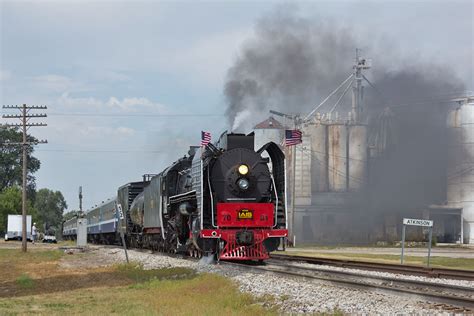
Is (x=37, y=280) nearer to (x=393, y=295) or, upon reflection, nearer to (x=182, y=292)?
(x=182, y=292)

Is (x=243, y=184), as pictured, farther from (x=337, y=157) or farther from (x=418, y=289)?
(x=337, y=157)

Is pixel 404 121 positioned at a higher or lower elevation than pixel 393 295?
higher

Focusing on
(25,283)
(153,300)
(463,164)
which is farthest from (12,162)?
(153,300)

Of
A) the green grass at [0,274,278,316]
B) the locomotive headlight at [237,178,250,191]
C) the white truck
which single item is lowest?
the white truck

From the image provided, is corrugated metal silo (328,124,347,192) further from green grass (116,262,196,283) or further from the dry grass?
the dry grass

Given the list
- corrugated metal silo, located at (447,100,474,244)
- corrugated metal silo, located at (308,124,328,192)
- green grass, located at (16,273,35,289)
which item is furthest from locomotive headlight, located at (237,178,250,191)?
corrugated metal silo, located at (308,124,328,192)

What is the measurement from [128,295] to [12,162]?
359 ft

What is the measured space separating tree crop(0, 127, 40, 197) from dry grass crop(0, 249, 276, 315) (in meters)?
99.6

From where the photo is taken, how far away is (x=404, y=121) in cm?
6769

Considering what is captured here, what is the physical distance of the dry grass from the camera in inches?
463

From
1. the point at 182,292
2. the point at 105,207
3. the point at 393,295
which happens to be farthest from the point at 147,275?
the point at 105,207

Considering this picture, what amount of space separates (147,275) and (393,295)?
8.88 metres

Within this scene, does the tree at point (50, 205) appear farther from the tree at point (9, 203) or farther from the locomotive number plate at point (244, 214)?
the locomotive number plate at point (244, 214)

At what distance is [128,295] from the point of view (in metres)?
14.3
